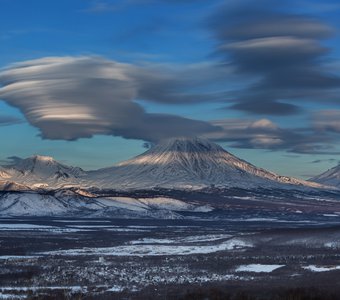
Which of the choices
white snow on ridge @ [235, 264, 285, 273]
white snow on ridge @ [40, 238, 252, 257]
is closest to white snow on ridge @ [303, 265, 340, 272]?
white snow on ridge @ [235, 264, 285, 273]

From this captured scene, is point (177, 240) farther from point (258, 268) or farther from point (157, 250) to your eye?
point (258, 268)

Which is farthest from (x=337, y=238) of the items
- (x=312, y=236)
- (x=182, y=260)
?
(x=182, y=260)

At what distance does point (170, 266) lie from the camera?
165 ft

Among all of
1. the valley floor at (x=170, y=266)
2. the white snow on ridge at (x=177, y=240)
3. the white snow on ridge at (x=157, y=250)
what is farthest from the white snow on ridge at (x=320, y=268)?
the white snow on ridge at (x=177, y=240)

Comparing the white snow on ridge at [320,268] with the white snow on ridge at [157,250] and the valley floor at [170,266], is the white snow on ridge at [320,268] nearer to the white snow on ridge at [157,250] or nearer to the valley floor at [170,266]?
the valley floor at [170,266]

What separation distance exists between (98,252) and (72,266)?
43.2ft

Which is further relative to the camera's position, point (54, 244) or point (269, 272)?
point (54, 244)

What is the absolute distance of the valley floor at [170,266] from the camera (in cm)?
3697

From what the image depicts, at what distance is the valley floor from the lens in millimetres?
36969

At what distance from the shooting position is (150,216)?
15538 cm

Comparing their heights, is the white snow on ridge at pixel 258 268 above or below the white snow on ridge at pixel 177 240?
Result: below

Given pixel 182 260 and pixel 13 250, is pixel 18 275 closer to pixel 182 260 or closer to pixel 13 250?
pixel 182 260

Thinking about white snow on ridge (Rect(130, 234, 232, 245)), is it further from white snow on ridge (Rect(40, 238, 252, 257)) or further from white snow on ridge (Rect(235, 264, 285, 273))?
white snow on ridge (Rect(235, 264, 285, 273))

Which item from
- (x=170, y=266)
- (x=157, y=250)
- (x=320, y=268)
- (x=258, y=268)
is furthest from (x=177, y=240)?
(x=320, y=268)
